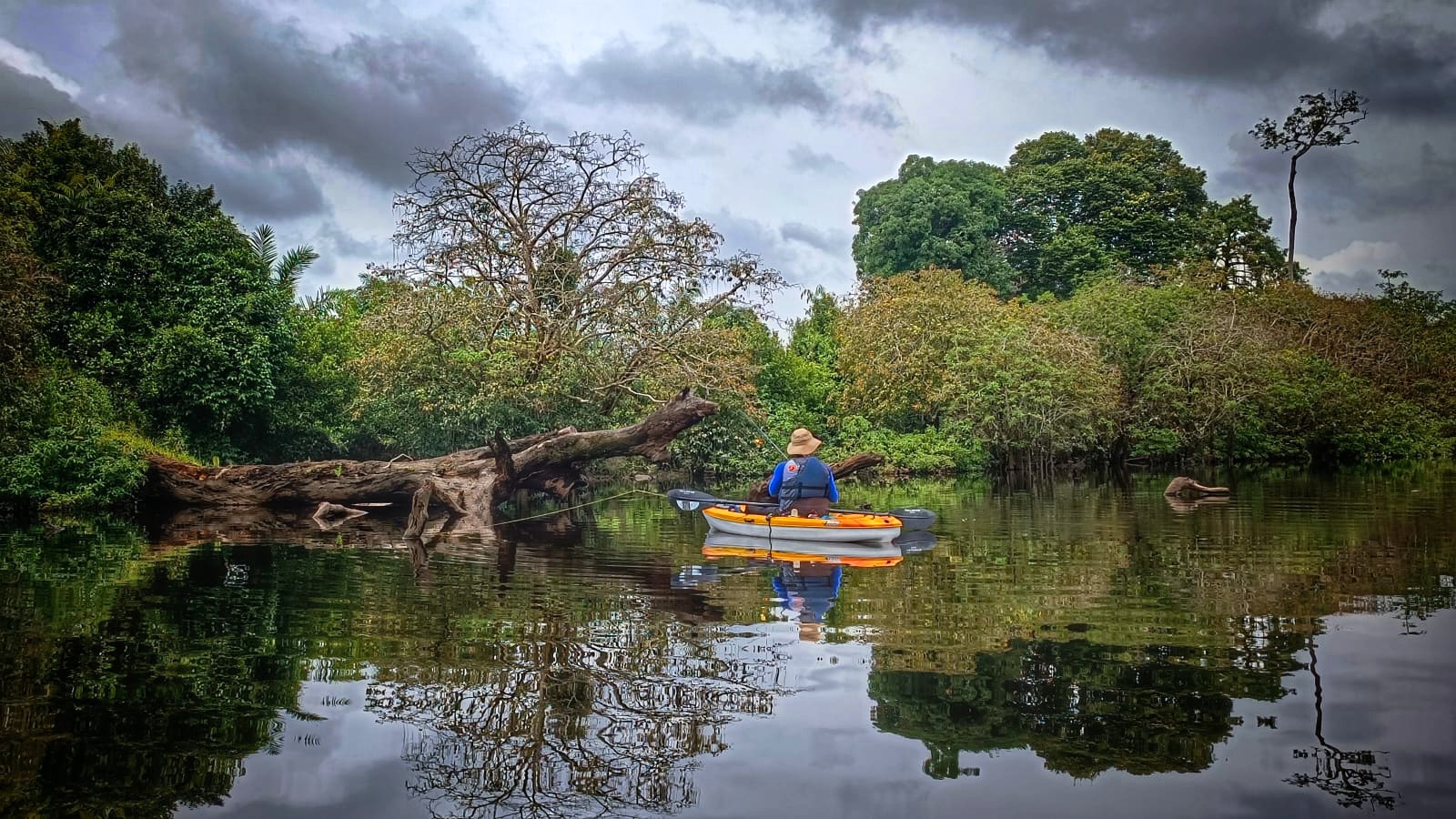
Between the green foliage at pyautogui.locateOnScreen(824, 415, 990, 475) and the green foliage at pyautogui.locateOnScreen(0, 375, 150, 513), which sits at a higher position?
the green foliage at pyautogui.locateOnScreen(824, 415, 990, 475)

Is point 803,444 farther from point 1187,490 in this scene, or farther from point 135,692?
point 1187,490

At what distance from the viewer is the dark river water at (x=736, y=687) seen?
5.13 metres

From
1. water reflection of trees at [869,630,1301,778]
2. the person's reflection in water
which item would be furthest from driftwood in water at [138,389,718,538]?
water reflection of trees at [869,630,1301,778]

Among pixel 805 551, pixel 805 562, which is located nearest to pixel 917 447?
pixel 805 551

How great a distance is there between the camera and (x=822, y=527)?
47.4 feet

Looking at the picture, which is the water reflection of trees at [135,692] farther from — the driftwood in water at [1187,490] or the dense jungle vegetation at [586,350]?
the driftwood in water at [1187,490]

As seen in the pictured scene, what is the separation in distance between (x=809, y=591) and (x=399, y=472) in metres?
12.7

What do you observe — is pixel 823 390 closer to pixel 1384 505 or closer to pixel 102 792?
pixel 1384 505

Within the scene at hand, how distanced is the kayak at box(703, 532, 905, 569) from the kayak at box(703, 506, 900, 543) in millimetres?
110

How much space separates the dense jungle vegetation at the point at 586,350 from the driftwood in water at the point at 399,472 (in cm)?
116

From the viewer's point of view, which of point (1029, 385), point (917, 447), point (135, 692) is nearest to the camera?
point (135, 692)

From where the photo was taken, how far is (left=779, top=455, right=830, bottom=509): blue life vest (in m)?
15.0

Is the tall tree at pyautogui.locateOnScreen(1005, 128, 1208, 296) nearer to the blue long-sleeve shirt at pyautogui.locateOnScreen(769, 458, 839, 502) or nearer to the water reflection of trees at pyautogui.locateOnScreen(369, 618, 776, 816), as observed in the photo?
the blue long-sleeve shirt at pyautogui.locateOnScreen(769, 458, 839, 502)

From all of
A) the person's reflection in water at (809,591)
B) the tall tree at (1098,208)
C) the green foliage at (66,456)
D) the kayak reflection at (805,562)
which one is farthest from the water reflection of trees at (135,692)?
the tall tree at (1098,208)
